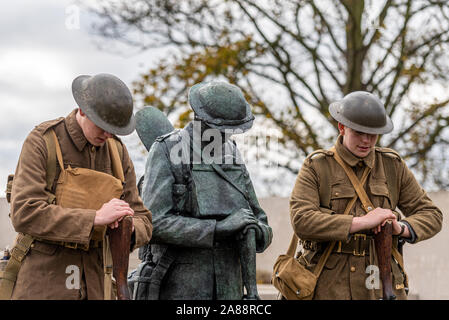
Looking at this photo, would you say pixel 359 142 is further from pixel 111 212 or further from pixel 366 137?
pixel 111 212

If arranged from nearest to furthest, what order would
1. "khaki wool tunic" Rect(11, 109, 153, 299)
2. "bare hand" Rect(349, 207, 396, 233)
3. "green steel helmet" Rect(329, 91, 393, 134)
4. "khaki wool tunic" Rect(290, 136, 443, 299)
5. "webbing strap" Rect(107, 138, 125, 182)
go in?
"khaki wool tunic" Rect(11, 109, 153, 299)
"webbing strap" Rect(107, 138, 125, 182)
"bare hand" Rect(349, 207, 396, 233)
"khaki wool tunic" Rect(290, 136, 443, 299)
"green steel helmet" Rect(329, 91, 393, 134)

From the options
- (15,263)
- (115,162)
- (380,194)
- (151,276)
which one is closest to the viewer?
(15,263)

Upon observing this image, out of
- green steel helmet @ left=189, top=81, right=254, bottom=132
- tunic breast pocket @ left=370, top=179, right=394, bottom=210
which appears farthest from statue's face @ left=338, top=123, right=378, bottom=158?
green steel helmet @ left=189, top=81, right=254, bottom=132

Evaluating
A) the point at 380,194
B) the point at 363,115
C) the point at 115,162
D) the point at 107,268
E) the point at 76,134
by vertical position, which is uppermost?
the point at 363,115

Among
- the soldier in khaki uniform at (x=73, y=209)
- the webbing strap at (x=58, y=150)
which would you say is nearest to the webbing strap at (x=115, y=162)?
the soldier in khaki uniform at (x=73, y=209)

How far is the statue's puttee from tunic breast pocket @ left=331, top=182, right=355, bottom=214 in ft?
1.54

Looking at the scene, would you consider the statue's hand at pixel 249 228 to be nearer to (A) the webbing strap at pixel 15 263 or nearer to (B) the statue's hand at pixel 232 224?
(B) the statue's hand at pixel 232 224

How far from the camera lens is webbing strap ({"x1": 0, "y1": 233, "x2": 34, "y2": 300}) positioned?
4152 millimetres

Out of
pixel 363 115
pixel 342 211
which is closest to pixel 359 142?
pixel 363 115

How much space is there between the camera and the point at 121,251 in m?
4.23

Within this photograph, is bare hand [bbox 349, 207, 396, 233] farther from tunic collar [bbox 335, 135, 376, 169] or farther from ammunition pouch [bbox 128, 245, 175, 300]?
ammunition pouch [bbox 128, 245, 175, 300]

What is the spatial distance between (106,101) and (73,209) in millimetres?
→ 658

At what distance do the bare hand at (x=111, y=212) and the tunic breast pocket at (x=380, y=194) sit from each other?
176 centimetres
